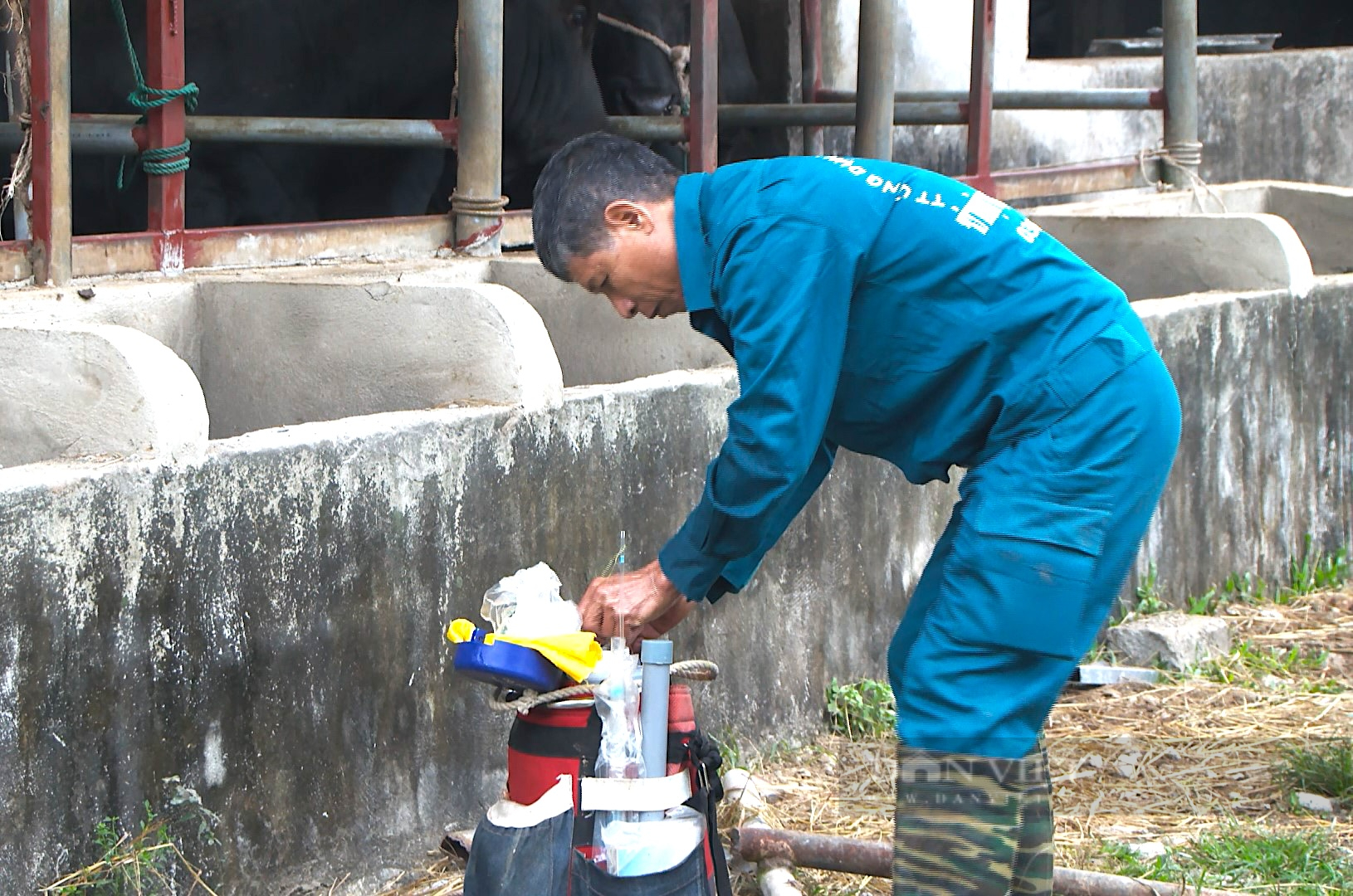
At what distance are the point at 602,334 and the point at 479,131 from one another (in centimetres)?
71

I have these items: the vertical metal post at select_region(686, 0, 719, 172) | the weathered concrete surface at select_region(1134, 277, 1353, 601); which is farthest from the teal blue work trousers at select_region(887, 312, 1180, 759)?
the vertical metal post at select_region(686, 0, 719, 172)

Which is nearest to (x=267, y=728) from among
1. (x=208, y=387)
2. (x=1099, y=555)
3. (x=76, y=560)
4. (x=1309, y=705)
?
(x=76, y=560)

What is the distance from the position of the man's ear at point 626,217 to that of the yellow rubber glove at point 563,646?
590mm

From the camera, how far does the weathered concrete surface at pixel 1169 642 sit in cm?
497

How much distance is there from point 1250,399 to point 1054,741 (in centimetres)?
191

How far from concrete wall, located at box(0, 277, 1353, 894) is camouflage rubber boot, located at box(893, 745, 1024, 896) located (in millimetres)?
1180

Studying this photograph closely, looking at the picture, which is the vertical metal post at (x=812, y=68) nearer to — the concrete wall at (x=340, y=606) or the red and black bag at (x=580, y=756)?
the concrete wall at (x=340, y=606)

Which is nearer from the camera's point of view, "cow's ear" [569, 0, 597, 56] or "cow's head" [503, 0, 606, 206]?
"cow's head" [503, 0, 606, 206]

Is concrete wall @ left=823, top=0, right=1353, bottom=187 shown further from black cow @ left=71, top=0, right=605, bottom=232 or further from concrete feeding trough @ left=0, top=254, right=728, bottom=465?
concrete feeding trough @ left=0, top=254, right=728, bottom=465

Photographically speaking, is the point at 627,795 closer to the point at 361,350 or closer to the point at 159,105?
the point at 361,350

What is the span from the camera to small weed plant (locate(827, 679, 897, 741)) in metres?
4.23

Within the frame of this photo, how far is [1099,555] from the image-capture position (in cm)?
237

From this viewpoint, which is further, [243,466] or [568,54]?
[568,54]

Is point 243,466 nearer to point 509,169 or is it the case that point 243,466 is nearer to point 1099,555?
point 1099,555
